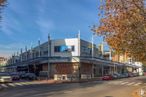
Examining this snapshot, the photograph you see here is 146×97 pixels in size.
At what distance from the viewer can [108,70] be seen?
115 meters

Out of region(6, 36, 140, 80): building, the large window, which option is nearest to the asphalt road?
region(6, 36, 140, 80): building

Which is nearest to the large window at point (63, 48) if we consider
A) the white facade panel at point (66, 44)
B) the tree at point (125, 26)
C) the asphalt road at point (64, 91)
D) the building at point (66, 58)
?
the building at point (66, 58)

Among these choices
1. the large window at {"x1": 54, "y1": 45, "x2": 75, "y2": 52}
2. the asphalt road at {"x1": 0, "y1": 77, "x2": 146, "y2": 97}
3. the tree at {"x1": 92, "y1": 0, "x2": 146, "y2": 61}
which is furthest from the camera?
the large window at {"x1": 54, "y1": 45, "x2": 75, "y2": 52}

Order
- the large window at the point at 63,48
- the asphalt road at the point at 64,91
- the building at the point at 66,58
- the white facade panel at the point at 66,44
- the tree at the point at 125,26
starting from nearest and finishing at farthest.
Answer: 1. the tree at the point at 125,26
2. the asphalt road at the point at 64,91
3. the building at the point at 66,58
4. the white facade panel at the point at 66,44
5. the large window at the point at 63,48

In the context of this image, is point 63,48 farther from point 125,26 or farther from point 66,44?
point 125,26

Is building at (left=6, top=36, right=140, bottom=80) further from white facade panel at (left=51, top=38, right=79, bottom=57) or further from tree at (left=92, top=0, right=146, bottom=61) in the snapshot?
tree at (left=92, top=0, right=146, bottom=61)

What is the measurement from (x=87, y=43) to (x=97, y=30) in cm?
7059

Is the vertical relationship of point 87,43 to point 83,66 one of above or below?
above

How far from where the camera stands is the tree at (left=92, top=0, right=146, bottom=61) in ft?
77.7

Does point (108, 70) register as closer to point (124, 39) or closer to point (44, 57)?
point (44, 57)

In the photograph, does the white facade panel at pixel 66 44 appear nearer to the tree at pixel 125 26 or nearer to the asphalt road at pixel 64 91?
the asphalt road at pixel 64 91

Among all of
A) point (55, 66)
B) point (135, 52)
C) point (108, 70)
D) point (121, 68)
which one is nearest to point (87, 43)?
point (55, 66)

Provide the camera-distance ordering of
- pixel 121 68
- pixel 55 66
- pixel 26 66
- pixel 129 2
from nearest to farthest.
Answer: pixel 129 2
pixel 55 66
pixel 26 66
pixel 121 68

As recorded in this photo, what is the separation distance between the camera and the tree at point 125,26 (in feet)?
77.7
